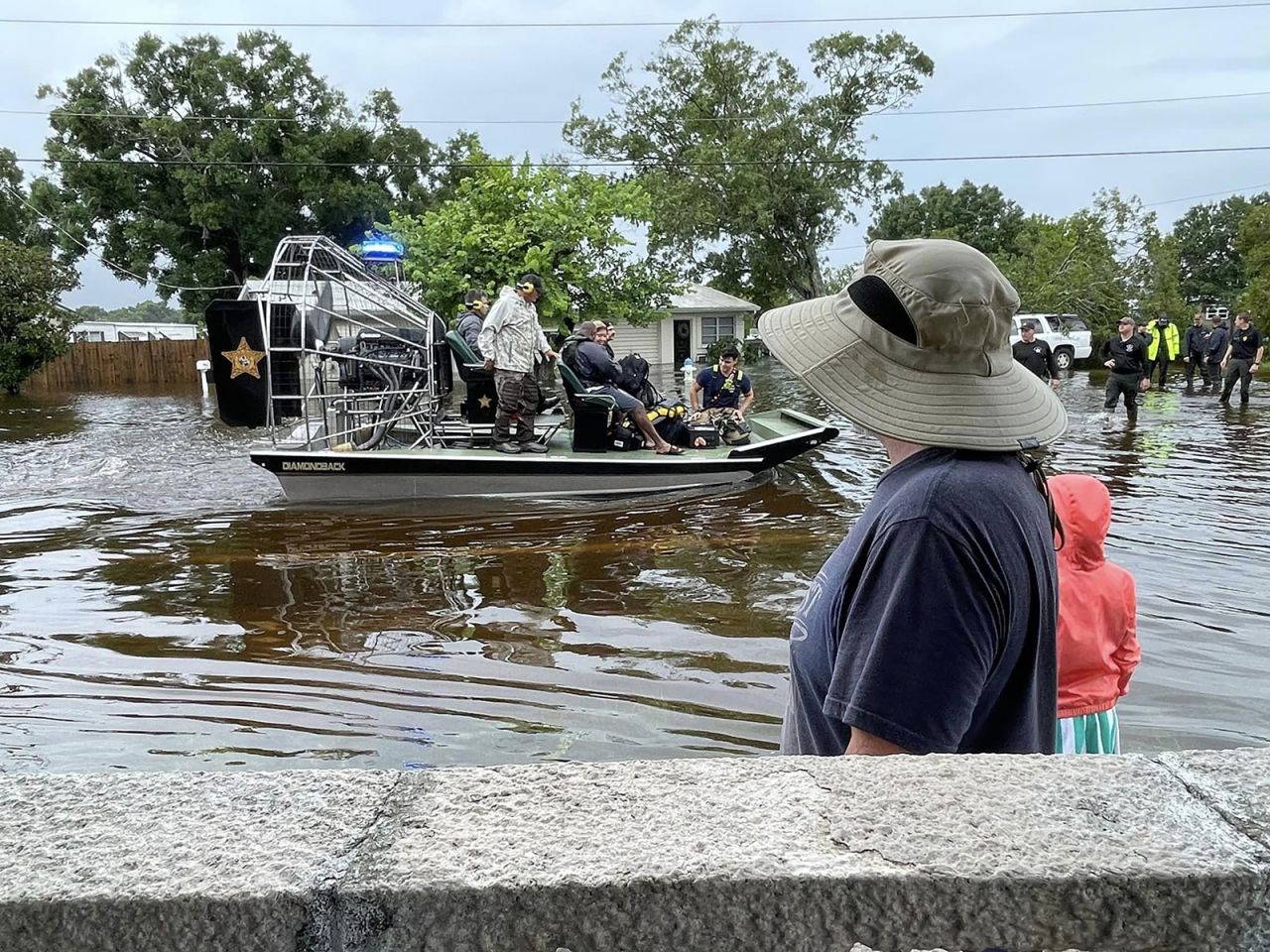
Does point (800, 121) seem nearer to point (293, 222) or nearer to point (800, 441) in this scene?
point (293, 222)

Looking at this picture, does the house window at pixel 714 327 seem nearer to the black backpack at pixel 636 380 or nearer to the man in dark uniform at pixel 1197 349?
the man in dark uniform at pixel 1197 349

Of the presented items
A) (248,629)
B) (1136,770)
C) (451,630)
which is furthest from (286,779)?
(248,629)

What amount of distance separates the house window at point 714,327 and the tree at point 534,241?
702 inches

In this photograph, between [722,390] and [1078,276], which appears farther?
[1078,276]

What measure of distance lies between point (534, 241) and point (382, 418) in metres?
13.5

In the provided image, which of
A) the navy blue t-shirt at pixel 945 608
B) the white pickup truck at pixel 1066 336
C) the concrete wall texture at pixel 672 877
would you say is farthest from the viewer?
the white pickup truck at pixel 1066 336

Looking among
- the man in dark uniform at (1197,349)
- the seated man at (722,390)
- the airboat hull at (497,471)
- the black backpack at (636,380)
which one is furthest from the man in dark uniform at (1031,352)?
the man in dark uniform at (1197,349)

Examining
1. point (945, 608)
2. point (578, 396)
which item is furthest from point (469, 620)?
point (945, 608)

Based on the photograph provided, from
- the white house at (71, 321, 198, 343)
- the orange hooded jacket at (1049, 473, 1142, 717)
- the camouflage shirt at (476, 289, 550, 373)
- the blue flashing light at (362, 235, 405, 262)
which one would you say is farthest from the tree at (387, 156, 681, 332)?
the white house at (71, 321, 198, 343)

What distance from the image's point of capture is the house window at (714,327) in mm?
42688

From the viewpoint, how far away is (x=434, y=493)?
10.1 meters

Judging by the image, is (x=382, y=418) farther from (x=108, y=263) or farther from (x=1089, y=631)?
(x=108, y=263)

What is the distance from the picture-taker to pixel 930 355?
1.63 metres

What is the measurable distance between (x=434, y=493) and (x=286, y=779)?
8.89 metres
